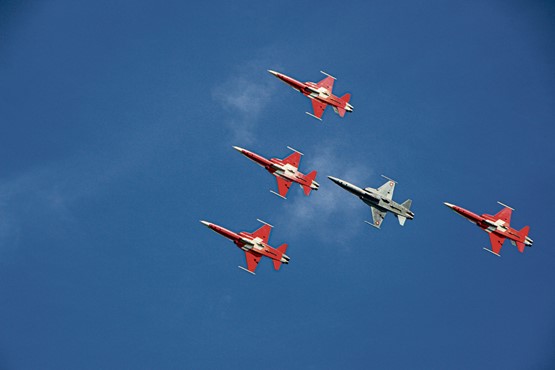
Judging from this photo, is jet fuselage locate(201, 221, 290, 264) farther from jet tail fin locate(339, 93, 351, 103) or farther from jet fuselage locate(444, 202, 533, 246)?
jet fuselage locate(444, 202, 533, 246)

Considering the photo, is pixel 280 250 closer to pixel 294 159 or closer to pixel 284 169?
pixel 284 169

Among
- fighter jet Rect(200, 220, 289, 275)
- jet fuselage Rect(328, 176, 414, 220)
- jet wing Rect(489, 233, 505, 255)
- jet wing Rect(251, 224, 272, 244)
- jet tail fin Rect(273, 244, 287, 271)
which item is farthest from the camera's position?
jet wing Rect(489, 233, 505, 255)

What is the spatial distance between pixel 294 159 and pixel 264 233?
29.1 ft

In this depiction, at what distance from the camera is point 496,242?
122500mm

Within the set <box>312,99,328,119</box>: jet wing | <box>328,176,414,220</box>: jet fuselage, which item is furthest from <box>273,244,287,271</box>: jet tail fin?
<box>312,99,328,119</box>: jet wing

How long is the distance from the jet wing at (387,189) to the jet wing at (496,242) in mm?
11777

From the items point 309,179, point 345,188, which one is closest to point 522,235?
point 345,188

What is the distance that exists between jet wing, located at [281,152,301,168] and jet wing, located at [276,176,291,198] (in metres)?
1.99

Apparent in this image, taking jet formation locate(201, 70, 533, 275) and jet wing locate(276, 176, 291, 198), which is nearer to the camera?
jet formation locate(201, 70, 533, 275)

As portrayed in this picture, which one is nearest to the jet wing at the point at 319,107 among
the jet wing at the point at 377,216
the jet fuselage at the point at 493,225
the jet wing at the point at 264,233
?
the jet wing at the point at 377,216

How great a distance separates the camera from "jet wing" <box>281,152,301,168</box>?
122 m

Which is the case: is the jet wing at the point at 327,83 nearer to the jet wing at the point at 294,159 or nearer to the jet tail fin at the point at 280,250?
the jet wing at the point at 294,159

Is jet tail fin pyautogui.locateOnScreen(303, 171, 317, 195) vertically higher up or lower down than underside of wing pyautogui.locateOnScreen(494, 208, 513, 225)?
lower down

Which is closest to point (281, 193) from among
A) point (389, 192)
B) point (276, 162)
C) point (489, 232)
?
point (276, 162)
